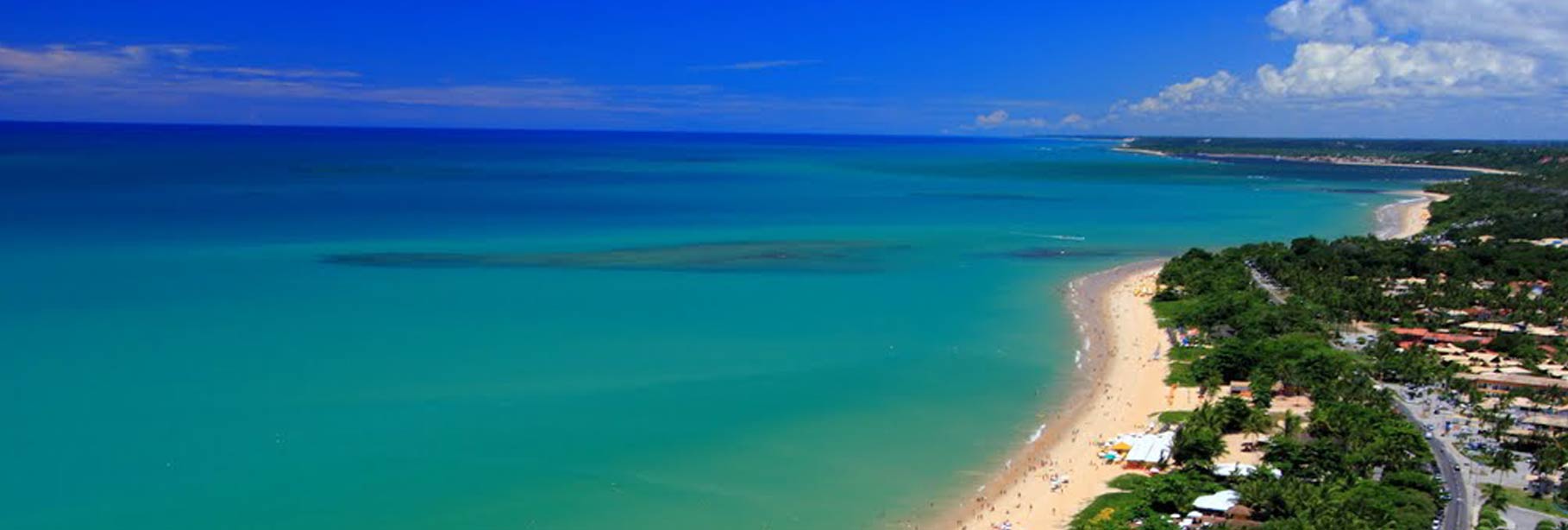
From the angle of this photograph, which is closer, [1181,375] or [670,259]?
[1181,375]

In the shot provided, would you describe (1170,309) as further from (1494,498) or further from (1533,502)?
(1494,498)

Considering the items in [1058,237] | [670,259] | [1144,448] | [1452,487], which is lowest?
[1144,448]

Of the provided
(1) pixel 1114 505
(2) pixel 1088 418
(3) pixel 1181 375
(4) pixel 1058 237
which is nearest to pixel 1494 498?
(1) pixel 1114 505

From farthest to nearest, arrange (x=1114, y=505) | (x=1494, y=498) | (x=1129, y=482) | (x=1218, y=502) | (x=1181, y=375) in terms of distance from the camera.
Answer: (x=1181, y=375), (x=1129, y=482), (x=1114, y=505), (x=1218, y=502), (x=1494, y=498)

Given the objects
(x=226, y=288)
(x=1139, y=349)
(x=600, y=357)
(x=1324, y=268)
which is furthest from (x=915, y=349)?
(x=226, y=288)

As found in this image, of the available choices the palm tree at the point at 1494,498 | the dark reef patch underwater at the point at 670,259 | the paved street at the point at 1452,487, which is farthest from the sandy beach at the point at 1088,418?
the dark reef patch underwater at the point at 670,259

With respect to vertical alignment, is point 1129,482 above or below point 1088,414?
above

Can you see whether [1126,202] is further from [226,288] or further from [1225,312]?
[226,288]
